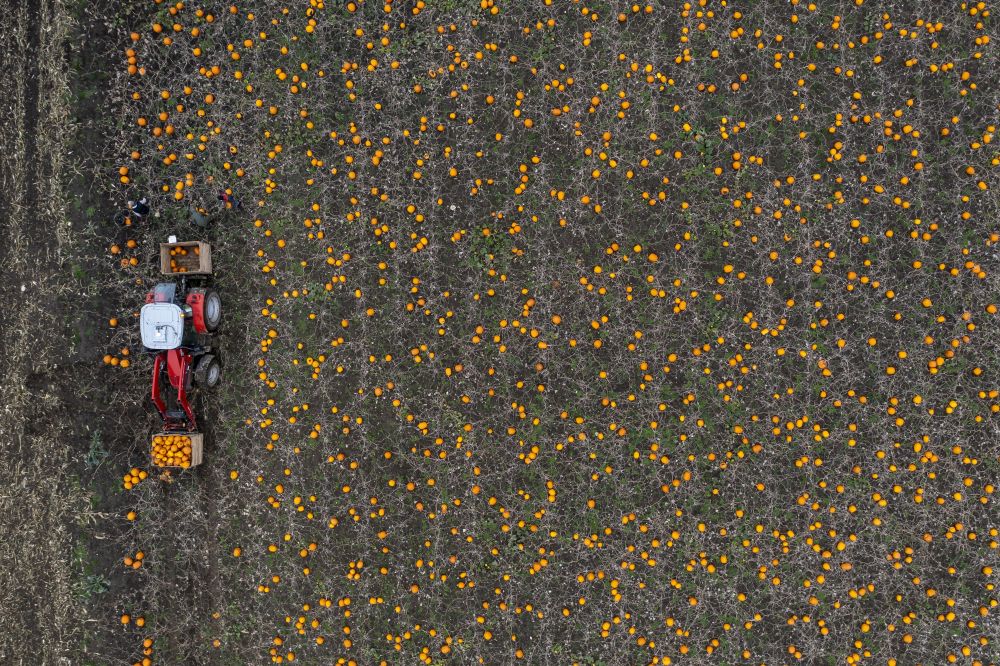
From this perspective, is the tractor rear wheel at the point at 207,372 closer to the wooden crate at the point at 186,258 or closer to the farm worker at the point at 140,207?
the wooden crate at the point at 186,258

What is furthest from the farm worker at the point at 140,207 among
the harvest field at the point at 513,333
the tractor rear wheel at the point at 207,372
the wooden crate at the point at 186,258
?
the tractor rear wheel at the point at 207,372

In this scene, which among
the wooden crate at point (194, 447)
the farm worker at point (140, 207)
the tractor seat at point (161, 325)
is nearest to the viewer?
the tractor seat at point (161, 325)

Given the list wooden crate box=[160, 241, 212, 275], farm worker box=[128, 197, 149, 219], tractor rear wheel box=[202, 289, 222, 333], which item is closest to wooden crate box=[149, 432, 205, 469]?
tractor rear wheel box=[202, 289, 222, 333]

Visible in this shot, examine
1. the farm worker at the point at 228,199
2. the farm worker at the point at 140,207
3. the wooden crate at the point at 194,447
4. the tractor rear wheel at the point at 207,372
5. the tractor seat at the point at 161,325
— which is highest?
the farm worker at the point at 228,199

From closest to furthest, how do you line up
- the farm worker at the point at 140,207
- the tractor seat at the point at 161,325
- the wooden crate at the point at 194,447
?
the tractor seat at the point at 161,325
the wooden crate at the point at 194,447
the farm worker at the point at 140,207

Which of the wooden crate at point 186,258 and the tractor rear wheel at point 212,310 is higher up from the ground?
the wooden crate at point 186,258

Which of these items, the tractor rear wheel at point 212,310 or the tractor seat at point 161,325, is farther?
the tractor rear wheel at point 212,310
